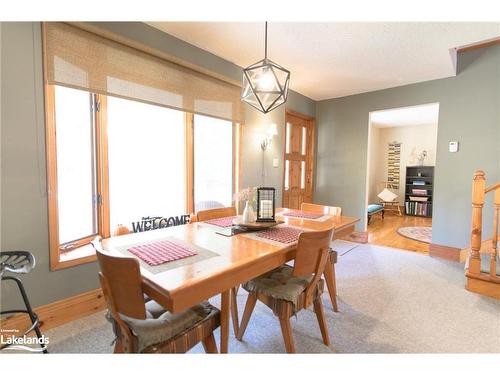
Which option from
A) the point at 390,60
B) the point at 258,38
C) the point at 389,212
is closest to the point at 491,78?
the point at 390,60

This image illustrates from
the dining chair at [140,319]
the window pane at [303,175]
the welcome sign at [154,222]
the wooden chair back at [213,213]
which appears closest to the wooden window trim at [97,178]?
the welcome sign at [154,222]

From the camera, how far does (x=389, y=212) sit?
6.96 meters

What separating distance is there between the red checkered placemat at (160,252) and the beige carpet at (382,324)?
0.76 m

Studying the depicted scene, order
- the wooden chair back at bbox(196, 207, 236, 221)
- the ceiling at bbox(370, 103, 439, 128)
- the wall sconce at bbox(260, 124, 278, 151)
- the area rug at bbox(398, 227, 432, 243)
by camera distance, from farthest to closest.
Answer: the ceiling at bbox(370, 103, 439, 128) < the area rug at bbox(398, 227, 432, 243) < the wall sconce at bbox(260, 124, 278, 151) < the wooden chair back at bbox(196, 207, 236, 221)

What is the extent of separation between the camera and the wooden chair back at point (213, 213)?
2.07m

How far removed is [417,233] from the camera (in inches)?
183

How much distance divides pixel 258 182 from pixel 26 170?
247 centimetres

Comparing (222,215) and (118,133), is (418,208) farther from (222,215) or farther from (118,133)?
(118,133)

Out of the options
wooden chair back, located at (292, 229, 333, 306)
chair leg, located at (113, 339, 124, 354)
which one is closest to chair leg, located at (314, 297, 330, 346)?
wooden chair back, located at (292, 229, 333, 306)

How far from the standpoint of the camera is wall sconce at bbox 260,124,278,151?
334 cm

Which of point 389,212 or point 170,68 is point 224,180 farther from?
point 389,212

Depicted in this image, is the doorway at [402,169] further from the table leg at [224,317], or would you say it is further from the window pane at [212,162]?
the table leg at [224,317]

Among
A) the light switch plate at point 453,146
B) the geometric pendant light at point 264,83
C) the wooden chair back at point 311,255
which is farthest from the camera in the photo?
the light switch plate at point 453,146

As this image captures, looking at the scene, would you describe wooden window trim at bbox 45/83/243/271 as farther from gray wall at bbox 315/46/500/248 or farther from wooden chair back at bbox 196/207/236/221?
gray wall at bbox 315/46/500/248
